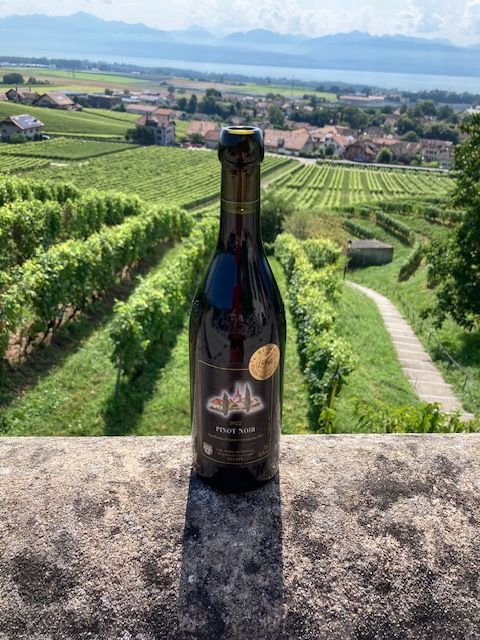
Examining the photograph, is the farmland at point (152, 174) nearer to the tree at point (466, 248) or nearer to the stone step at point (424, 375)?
the tree at point (466, 248)

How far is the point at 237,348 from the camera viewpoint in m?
1.86

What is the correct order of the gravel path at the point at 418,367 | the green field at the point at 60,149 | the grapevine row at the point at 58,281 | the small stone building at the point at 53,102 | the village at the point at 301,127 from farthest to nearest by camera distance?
the village at the point at 301,127 → the small stone building at the point at 53,102 → the green field at the point at 60,149 → the gravel path at the point at 418,367 → the grapevine row at the point at 58,281

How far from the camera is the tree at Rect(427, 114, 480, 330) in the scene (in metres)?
17.9

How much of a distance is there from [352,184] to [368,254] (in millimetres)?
49098

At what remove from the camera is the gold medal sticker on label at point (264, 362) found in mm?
1867

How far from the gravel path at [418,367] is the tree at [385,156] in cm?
10476

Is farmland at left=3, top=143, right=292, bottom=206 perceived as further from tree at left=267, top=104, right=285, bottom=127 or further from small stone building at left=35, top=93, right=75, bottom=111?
tree at left=267, top=104, right=285, bottom=127

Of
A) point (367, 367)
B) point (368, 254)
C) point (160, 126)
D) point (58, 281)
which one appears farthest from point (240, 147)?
point (160, 126)

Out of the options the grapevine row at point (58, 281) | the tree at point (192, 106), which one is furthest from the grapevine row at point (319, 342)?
the tree at point (192, 106)

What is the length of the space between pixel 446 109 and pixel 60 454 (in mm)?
194748

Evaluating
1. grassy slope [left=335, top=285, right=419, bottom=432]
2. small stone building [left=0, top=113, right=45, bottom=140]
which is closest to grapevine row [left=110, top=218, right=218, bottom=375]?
grassy slope [left=335, top=285, right=419, bottom=432]

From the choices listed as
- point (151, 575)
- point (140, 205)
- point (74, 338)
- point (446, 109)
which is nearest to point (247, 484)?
point (151, 575)

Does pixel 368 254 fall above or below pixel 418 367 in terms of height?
below

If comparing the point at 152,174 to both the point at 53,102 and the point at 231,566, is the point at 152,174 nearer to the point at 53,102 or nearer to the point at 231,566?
the point at 53,102
